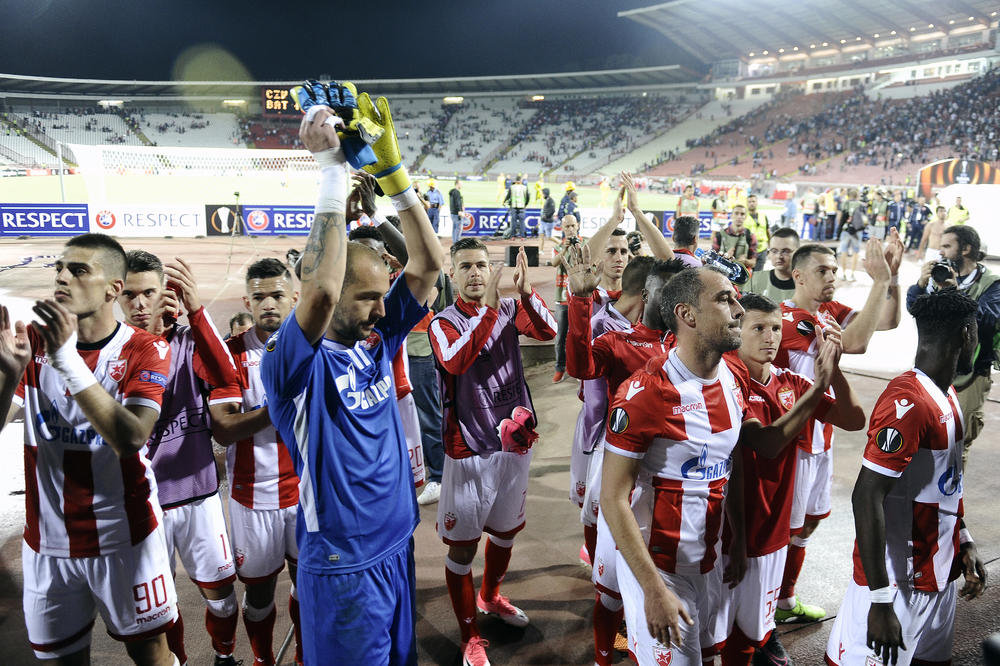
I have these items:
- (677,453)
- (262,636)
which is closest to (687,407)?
(677,453)

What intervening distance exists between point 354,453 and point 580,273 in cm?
171

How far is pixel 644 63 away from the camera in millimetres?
71188

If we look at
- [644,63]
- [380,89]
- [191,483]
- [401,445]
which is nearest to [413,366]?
[191,483]

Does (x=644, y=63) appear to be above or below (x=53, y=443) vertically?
above

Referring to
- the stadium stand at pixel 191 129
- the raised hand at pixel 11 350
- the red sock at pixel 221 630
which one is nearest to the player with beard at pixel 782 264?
the red sock at pixel 221 630

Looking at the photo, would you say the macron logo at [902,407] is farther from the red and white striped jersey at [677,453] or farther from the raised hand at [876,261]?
the raised hand at [876,261]

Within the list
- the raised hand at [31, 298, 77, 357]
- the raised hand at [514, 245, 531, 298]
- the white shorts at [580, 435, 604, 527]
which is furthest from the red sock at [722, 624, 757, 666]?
the raised hand at [31, 298, 77, 357]

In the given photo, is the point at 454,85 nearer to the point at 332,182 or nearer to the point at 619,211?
the point at 619,211

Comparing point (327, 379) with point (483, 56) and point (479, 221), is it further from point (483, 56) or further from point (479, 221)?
point (483, 56)

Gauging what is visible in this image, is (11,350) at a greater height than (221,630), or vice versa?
(11,350)

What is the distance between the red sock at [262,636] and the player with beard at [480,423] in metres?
1.07

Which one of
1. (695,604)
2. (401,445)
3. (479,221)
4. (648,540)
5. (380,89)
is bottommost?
(695,604)

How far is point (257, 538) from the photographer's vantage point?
3.62 meters

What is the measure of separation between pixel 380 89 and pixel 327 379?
70.6 m
